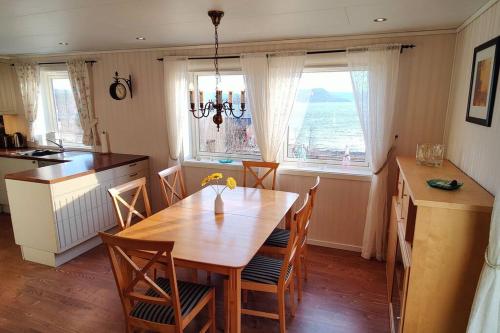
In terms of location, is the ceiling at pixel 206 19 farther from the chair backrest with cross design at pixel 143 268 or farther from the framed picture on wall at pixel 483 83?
the chair backrest with cross design at pixel 143 268

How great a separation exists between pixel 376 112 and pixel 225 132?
1.78 meters

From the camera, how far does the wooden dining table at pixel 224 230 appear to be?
65.0 inches

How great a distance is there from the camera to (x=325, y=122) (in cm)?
329

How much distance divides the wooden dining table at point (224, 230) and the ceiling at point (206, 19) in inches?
57.8

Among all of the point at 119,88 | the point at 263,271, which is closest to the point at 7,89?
the point at 119,88

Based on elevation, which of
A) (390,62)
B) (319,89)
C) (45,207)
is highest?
(390,62)

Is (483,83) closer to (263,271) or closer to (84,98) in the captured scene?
(263,271)

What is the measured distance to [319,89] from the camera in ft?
10.6

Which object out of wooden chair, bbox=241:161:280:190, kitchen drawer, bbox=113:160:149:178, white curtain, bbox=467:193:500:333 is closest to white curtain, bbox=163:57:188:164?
kitchen drawer, bbox=113:160:149:178

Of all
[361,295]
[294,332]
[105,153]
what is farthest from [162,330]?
[105,153]

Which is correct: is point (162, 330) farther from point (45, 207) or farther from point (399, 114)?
point (399, 114)

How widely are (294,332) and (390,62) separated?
2427 mm

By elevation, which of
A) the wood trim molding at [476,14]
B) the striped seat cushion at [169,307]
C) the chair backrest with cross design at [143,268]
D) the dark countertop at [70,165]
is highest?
the wood trim molding at [476,14]

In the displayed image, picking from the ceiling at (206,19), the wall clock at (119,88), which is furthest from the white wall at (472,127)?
the wall clock at (119,88)
